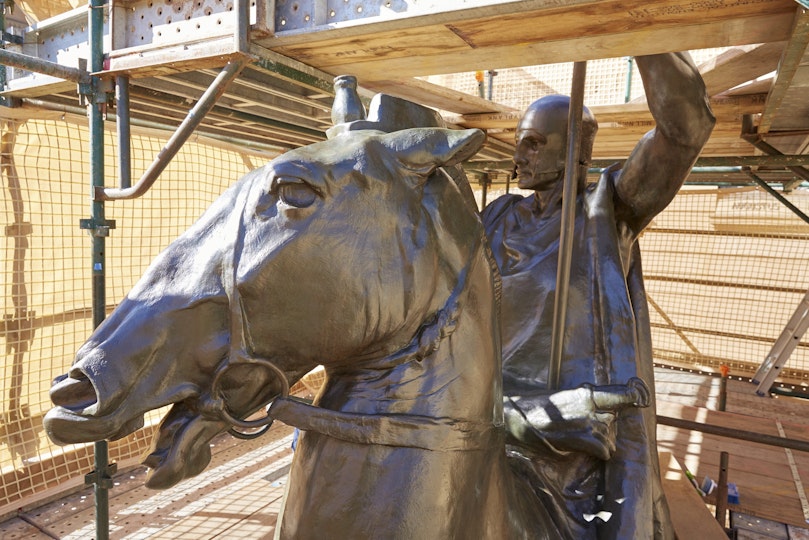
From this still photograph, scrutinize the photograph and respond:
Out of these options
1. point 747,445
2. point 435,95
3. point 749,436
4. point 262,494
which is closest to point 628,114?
point 435,95

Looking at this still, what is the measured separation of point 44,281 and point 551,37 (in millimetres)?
4368

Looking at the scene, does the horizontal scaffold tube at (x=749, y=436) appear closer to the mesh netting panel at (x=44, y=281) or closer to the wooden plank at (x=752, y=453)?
the wooden plank at (x=752, y=453)

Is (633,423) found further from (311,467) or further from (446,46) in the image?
(446,46)

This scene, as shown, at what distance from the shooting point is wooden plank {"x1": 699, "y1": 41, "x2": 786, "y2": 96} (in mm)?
2218

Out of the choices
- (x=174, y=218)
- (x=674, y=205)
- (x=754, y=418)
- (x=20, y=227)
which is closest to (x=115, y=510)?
(x=20, y=227)

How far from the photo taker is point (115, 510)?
153 inches

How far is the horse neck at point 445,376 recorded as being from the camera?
0.92m

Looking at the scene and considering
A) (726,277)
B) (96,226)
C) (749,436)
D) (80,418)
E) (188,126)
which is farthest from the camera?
(726,277)

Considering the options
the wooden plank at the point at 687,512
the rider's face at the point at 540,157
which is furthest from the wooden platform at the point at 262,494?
the rider's face at the point at 540,157

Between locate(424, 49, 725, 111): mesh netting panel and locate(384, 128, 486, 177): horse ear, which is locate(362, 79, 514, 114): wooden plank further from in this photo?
locate(424, 49, 725, 111): mesh netting panel

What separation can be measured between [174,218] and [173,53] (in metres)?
4.04

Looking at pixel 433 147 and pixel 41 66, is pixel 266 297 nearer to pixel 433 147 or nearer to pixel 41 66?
pixel 433 147

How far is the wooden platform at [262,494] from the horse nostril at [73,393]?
7.35 ft

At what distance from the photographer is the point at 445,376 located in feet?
3.09
